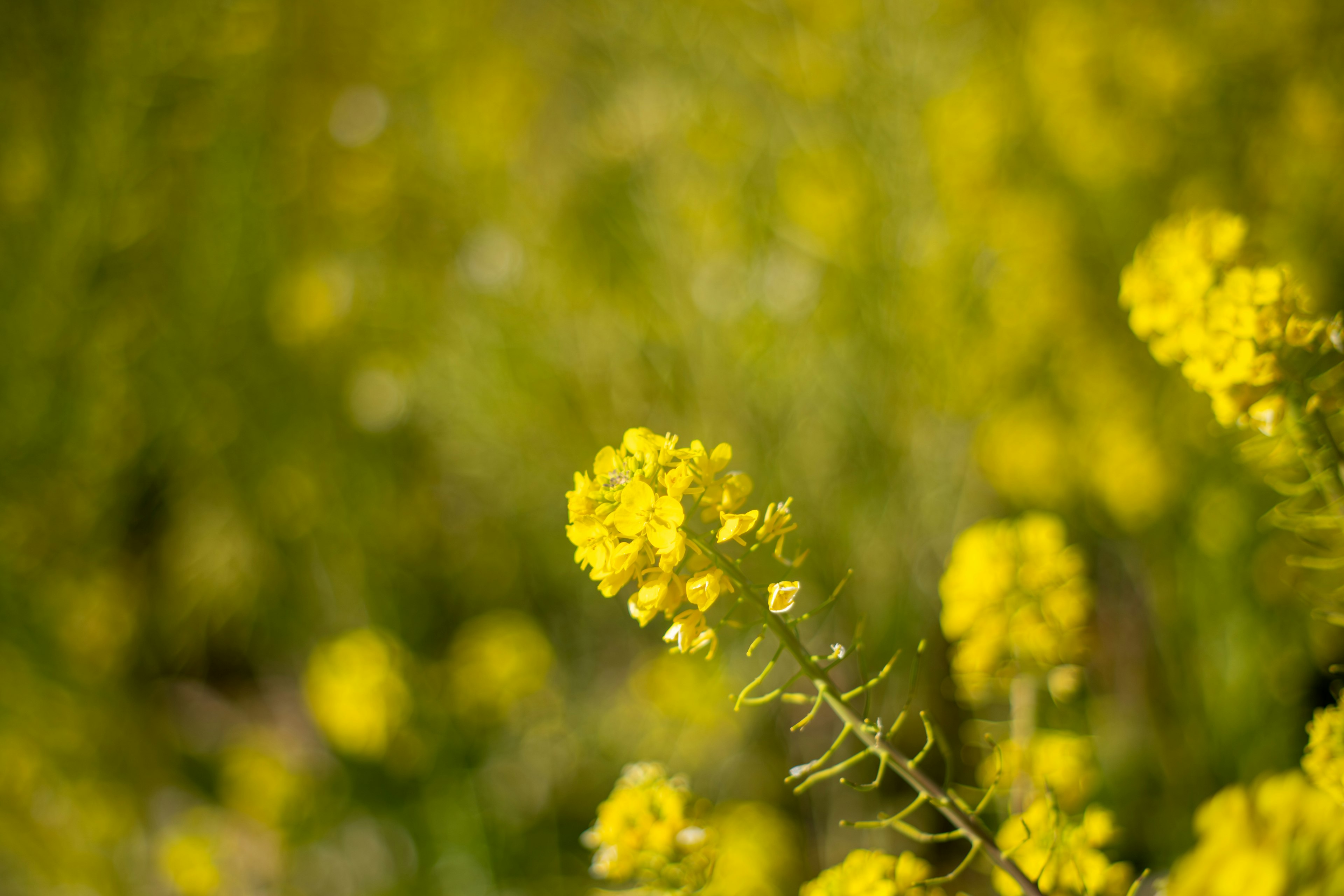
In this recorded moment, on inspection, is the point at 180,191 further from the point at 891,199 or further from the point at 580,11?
the point at 891,199

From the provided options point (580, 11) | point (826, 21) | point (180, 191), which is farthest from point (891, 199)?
point (180, 191)

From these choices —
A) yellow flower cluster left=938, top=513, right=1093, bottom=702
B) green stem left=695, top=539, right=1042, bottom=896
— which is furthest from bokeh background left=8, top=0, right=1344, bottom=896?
green stem left=695, top=539, right=1042, bottom=896

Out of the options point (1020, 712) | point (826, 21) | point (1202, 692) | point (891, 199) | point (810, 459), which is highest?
point (826, 21)

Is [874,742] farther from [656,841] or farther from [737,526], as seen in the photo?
[656,841]

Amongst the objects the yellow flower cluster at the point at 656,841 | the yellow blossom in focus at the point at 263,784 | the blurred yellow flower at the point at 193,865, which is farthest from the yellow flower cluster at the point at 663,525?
the blurred yellow flower at the point at 193,865

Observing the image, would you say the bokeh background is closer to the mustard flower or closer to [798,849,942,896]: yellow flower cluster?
[798,849,942,896]: yellow flower cluster

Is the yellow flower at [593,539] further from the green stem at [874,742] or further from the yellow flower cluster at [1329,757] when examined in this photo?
the yellow flower cluster at [1329,757]
